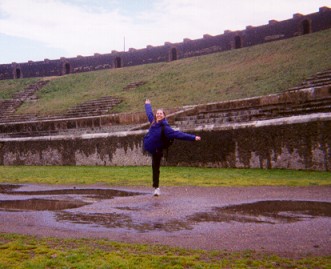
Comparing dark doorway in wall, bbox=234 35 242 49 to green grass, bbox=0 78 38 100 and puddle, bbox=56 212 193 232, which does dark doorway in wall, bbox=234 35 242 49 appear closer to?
green grass, bbox=0 78 38 100

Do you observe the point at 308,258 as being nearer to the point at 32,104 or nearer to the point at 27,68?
the point at 32,104

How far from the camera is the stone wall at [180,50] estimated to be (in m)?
32.7

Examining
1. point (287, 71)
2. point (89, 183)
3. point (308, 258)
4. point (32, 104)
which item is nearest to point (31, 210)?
point (89, 183)

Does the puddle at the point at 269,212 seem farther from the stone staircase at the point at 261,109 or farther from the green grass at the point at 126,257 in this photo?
the stone staircase at the point at 261,109

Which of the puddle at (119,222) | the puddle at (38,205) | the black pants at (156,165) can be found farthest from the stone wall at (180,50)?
the puddle at (119,222)

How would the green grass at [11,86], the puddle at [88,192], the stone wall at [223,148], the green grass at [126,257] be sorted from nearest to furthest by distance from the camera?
1. the green grass at [126,257]
2. the puddle at [88,192]
3. the stone wall at [223,148]
4. the green grass at [11,86]

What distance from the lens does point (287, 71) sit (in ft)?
67.6

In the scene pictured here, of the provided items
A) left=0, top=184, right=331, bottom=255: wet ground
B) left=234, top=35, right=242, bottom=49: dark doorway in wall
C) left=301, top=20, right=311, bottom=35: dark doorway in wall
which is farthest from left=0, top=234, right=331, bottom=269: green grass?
left=234, top=35, right=242, bottom=49: dark doorway in wall

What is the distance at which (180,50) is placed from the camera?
39750mm

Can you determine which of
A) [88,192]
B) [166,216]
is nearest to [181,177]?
[88,192]

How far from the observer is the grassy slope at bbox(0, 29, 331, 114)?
2011 cm

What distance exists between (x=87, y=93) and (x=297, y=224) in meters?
28.3

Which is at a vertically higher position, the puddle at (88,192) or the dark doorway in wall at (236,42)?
the dark doorway in wall at (236,42)

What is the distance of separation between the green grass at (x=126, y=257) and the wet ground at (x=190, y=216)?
234 millimetres
